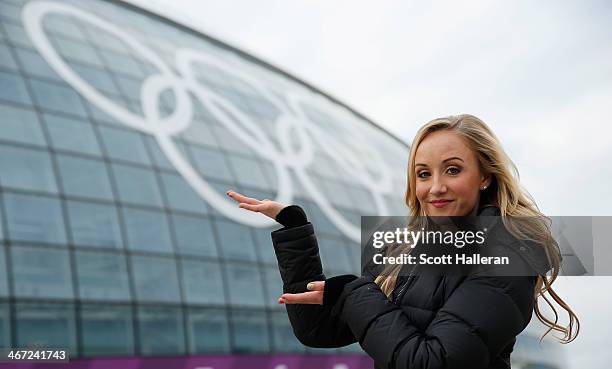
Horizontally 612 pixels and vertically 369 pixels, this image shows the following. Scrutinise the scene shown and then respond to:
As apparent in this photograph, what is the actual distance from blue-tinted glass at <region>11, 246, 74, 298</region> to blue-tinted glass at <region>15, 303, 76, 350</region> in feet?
0.78

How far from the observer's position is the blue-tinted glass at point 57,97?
16.3 m

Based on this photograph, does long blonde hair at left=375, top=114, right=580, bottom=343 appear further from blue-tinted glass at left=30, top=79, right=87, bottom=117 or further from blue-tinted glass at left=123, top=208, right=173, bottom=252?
blue-tinted glass at left=30, top=79, right=87, bottom=117

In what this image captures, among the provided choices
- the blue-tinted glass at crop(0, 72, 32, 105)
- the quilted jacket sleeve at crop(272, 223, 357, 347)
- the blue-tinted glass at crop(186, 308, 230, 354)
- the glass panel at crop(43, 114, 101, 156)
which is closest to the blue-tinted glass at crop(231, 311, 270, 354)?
the blue-tinted glass at crop(186, 308, 230, 354)

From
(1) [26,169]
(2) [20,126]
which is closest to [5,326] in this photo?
(1) [26,169]

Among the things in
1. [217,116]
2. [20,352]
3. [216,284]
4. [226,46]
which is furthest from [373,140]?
[20,352]

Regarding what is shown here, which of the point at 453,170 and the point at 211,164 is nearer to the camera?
the point at 453,170

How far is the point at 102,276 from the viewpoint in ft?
50.5

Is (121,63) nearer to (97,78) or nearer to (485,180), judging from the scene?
(97,78)

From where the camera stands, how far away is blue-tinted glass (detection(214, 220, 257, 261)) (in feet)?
60.6

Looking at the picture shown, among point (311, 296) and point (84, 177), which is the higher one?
point (84, 177)

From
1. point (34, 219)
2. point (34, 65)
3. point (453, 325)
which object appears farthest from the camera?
point (34, 65)

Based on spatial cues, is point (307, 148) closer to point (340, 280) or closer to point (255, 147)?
point (255, 147)

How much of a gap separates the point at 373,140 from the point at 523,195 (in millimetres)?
26689

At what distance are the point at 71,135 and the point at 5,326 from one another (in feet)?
14.8
